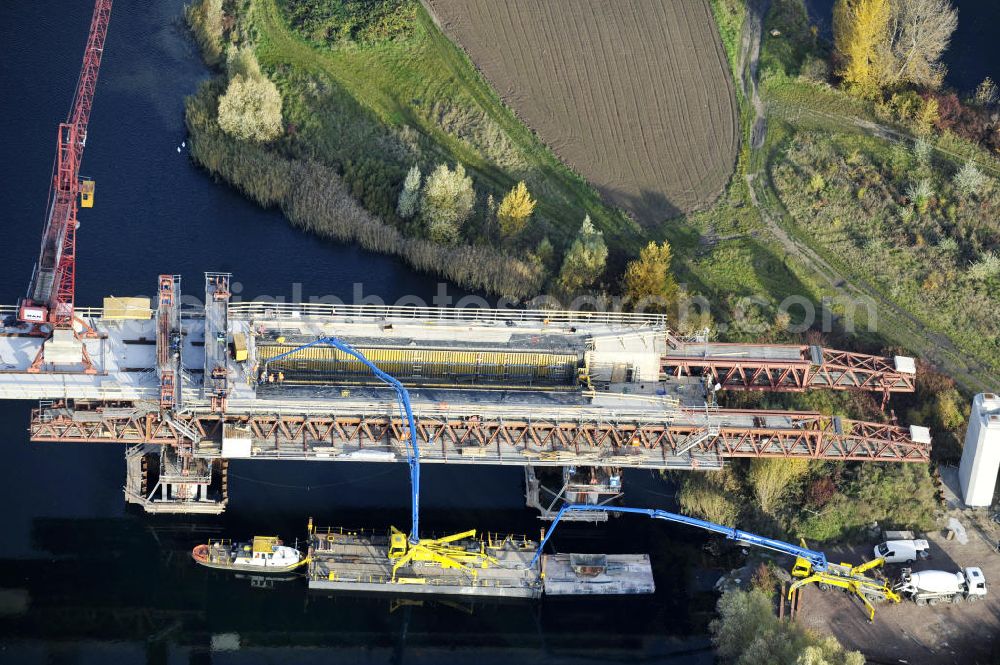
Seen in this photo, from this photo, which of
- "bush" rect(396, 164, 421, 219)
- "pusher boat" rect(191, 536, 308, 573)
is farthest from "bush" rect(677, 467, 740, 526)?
"bush" rect(396, 164, 421, 219)

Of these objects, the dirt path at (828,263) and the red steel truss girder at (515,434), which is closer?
the red steel truss girder at (515,434)

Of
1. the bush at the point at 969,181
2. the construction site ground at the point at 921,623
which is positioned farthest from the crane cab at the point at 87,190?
the bush at the point at 969,181

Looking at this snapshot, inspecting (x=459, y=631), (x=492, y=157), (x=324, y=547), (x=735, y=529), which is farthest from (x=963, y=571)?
(x=492, y=157)

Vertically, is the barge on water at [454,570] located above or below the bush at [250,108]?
below

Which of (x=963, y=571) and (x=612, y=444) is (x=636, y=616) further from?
(x=963, y=571)

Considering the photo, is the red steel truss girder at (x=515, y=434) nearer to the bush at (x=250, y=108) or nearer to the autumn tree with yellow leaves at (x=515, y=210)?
the autumn tree with yellow leaves at (x=515, y=210)
